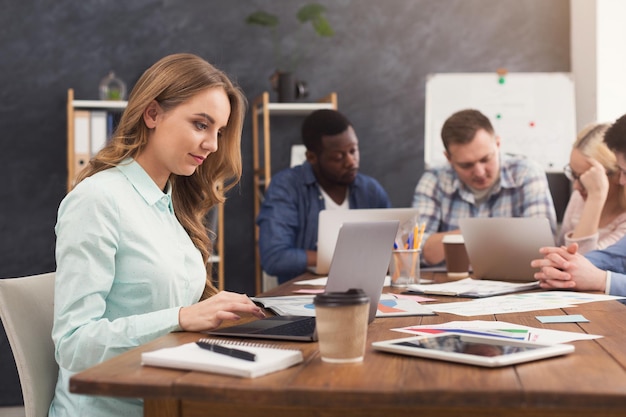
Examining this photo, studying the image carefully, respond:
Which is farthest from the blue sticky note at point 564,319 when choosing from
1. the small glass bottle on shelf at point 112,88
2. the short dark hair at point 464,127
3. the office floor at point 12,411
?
the office floor at point 12,411

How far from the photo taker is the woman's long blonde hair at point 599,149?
2875 millimetres

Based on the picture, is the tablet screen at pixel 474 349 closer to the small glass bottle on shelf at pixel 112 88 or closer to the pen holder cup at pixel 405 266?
the pen holder cup at pixel 405 266

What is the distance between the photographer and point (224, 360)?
1014 millimetres

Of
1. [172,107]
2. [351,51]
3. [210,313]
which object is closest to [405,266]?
[172,107]

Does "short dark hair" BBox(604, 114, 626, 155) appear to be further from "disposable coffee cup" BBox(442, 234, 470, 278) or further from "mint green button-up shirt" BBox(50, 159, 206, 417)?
"mint green button-up shirt" BBox(50, 159, 206, 417)

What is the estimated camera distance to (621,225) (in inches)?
111

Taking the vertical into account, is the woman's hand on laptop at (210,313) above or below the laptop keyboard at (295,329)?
above

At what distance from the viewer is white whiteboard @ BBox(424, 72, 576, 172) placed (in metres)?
3.98

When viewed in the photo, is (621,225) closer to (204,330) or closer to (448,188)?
(448,188)

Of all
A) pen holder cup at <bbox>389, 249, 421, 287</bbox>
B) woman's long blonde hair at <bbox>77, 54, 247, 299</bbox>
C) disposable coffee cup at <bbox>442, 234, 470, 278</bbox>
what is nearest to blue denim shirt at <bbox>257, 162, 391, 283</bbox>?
disposable coffee cup at <bbox>442, 234, 470, 278</bbox>

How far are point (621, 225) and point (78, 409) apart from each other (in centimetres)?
212

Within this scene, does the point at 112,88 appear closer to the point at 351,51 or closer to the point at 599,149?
the point at 351,51

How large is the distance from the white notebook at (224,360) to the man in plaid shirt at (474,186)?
1.97m

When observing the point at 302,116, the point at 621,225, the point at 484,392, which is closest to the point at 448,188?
the point at 621,225
